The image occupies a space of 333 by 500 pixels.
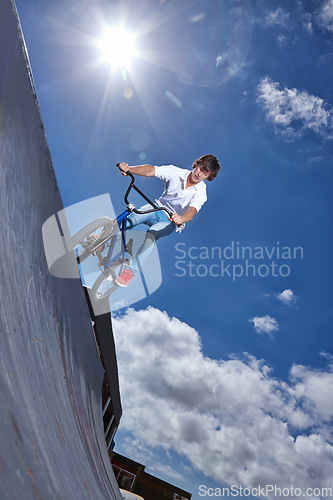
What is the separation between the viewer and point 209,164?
4.98 meters

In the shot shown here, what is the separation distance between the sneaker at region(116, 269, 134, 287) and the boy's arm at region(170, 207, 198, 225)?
1.36 metres

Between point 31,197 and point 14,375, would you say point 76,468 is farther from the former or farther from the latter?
point 31,197

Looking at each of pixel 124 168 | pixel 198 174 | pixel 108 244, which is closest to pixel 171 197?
pixel 198 174

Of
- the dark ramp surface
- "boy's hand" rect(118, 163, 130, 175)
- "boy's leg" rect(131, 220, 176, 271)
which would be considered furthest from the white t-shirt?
the dark ramp surface

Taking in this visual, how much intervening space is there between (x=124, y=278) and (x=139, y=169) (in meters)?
2.02

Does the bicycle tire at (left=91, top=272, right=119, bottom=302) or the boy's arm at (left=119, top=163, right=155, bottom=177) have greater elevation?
the boy's arm at (left=119, top=163, right=155, bottom=177)

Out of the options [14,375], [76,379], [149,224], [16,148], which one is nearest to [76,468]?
[14,375]

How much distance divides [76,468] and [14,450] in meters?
0.75

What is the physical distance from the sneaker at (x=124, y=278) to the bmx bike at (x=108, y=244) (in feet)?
0.55

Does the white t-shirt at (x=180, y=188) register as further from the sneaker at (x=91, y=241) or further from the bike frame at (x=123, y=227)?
the sneaker at (x=91, y=241)

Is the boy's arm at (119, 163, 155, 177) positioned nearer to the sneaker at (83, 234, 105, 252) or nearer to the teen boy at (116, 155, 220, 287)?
the teen boy at (116, 155, 220, 287)

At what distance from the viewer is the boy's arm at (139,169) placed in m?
4.92

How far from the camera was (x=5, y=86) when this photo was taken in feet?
4.09

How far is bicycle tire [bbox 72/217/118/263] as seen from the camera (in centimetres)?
502
